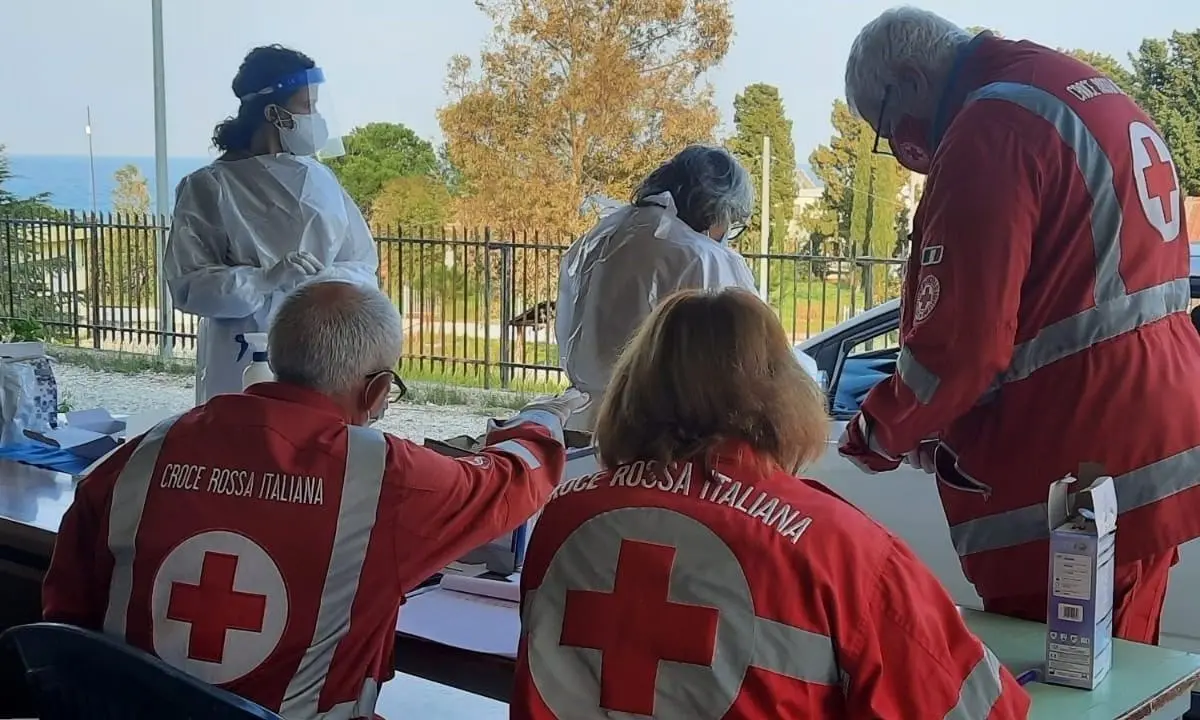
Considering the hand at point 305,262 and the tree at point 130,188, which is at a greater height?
the tree at point 130,188

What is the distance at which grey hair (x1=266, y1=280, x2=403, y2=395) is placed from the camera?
1544 millimetres

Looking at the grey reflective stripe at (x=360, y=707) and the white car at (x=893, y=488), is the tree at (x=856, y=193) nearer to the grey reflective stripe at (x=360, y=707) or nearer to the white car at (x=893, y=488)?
the white car at (x=893, y=488)

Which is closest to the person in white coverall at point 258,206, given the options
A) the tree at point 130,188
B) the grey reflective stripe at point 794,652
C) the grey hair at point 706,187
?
the grey hair at point 706,187

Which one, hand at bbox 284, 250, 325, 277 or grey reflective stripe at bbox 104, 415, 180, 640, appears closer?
grey reflective stripe at bbox 104, 415, 180, 640

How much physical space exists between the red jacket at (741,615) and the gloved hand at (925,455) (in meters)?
0.67

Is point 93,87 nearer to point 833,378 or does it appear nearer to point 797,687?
point 833,378

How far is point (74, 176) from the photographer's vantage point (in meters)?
10.4

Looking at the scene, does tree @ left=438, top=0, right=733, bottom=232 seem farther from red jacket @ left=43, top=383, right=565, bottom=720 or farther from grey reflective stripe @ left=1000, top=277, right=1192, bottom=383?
red jacket @ left=43, top=383, right=565, bottom=720

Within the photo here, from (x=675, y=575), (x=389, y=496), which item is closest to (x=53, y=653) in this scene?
(x=389, y=496)

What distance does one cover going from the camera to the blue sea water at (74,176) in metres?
9.87

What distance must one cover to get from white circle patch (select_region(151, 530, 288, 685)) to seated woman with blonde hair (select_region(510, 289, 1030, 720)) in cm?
34

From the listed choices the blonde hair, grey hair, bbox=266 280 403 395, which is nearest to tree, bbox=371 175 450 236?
grey hair, bbox=266 280 403 395

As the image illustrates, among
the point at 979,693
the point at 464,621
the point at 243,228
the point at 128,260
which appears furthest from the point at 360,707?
the point at 128,260

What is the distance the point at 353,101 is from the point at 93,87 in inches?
85.1
